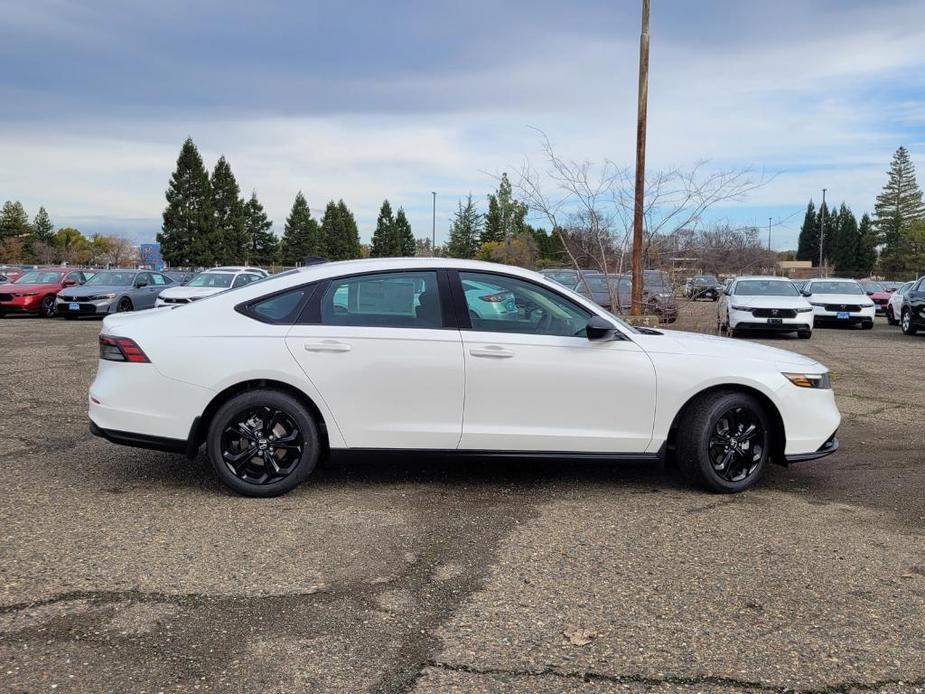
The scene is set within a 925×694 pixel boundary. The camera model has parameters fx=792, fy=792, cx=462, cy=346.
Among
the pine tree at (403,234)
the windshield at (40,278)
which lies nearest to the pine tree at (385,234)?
the pine tree at (403,234)

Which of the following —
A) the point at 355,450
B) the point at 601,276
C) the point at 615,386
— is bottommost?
the point at 355,450

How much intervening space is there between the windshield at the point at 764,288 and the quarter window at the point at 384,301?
48.9 feet

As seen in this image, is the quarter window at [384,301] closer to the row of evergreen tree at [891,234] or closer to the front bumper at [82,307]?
the front bumper at [82,307]

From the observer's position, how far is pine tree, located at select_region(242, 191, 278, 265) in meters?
91.3

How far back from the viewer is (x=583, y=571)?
3881mm

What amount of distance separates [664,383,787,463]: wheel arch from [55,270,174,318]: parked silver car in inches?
772

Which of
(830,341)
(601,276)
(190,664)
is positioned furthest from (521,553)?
(830,341)

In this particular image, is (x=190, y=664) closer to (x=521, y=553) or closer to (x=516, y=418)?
(x=521, y=553)

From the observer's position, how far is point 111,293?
74.1 ft

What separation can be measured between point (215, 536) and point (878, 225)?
10193 cm

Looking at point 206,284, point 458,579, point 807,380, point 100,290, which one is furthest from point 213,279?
point 458,579

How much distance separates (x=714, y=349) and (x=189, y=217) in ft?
255

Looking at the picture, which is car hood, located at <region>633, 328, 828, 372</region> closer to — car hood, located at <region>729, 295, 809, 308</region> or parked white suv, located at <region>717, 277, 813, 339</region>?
parked white suv, located at <region>717, 277, 813, 339</region>

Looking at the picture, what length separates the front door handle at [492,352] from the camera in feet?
16.3
